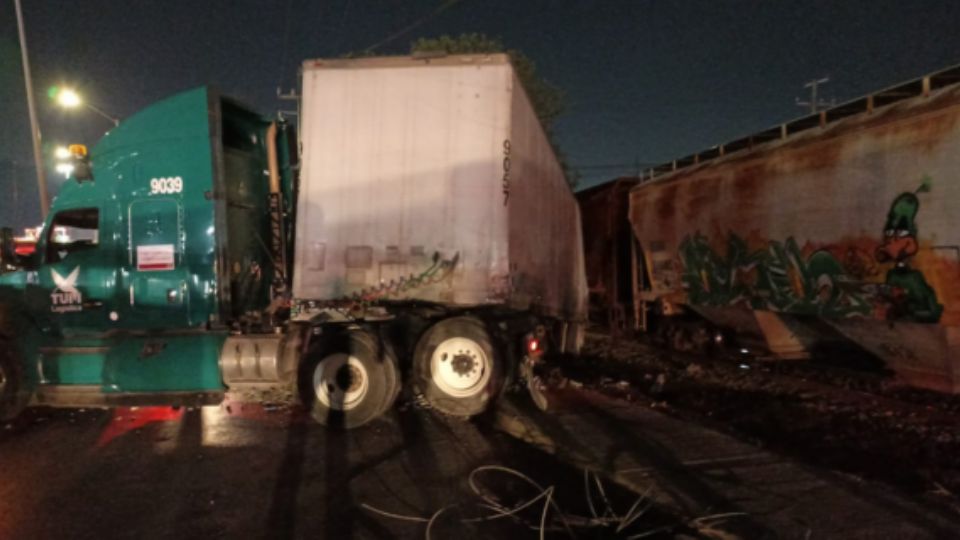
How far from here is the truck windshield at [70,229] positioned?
8273 mm

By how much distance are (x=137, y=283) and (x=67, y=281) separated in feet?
2.74

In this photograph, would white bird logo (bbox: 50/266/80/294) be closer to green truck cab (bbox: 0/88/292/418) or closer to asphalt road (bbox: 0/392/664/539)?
green truck cab (bbox: 0/88/292/418)

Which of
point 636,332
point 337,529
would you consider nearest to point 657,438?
point 337,529

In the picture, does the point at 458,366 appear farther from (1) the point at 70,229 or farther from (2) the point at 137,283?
(1) the point at 70,229

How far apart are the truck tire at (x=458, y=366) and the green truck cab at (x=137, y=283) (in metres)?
2.03

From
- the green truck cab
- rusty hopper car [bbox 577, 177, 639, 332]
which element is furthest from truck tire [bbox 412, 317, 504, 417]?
rusty hopper car [bbox 577, 177, 639, 332]

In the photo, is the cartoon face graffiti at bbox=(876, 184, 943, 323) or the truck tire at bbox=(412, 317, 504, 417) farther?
the cartoon face graffiti at bbox=(876, 184, 943, 323)

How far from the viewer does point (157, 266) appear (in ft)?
26.4

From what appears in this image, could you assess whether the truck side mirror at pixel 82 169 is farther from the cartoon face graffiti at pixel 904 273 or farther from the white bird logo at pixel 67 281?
the cartoon face graffiti at pixel 904 273

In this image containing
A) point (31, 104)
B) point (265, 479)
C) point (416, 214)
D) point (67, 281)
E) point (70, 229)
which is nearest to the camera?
point (265, 479)

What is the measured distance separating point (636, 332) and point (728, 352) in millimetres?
3078

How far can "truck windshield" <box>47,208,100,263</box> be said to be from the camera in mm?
8273

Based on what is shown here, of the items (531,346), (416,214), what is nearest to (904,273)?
(531,346)

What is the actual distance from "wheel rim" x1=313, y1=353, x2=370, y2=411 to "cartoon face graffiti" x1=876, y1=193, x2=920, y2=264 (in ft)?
20.9
